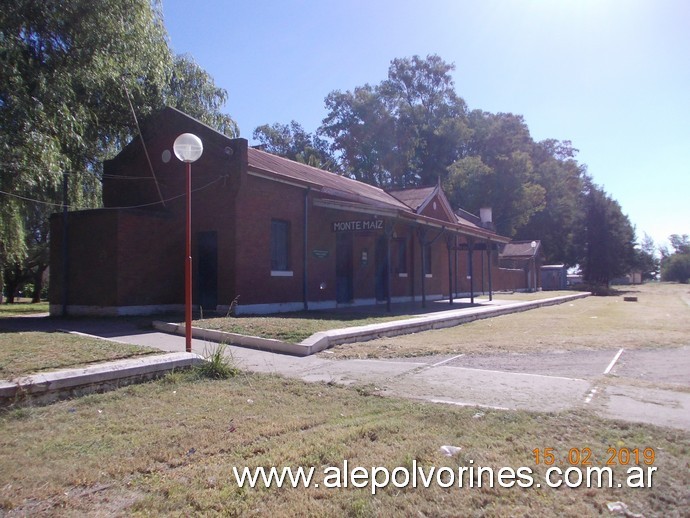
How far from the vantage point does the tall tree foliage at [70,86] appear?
1227cm

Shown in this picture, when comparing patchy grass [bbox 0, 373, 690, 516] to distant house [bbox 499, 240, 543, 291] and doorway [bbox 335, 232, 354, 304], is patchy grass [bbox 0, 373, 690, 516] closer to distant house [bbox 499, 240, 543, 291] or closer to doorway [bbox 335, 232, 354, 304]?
doorway [bbox 335, 232, 354, 304]

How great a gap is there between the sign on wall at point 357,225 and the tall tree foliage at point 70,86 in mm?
7143

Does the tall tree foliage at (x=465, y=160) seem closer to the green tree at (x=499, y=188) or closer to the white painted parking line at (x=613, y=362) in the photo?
the green tree at (x=499, y=188)

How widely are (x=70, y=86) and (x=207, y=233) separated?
5025 mm

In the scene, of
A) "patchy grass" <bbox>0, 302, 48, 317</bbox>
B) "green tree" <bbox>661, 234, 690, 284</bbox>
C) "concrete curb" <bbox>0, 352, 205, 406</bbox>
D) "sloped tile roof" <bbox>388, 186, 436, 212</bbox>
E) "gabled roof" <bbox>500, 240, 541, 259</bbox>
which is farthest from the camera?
"green tree" <bbox>661, 234, 690, 284</bbox>

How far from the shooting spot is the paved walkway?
6324 millimetres

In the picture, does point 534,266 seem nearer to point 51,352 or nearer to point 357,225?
point 357,225

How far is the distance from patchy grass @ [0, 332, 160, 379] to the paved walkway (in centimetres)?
111

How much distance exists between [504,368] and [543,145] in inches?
2318

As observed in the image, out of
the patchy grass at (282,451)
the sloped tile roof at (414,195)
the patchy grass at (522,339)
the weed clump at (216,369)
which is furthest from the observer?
the sloped tile roof at (414,195)

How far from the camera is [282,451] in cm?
478

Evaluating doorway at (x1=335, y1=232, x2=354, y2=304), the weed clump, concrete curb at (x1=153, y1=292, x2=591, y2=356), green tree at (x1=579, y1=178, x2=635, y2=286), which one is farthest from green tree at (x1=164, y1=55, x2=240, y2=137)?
green tree at (x1=579, y1=178, x2=635, y2=286)

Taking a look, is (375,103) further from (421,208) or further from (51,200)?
(51,200)

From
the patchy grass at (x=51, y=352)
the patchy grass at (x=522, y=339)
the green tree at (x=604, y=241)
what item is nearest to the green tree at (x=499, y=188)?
the green tree at (x=604, y=241)
